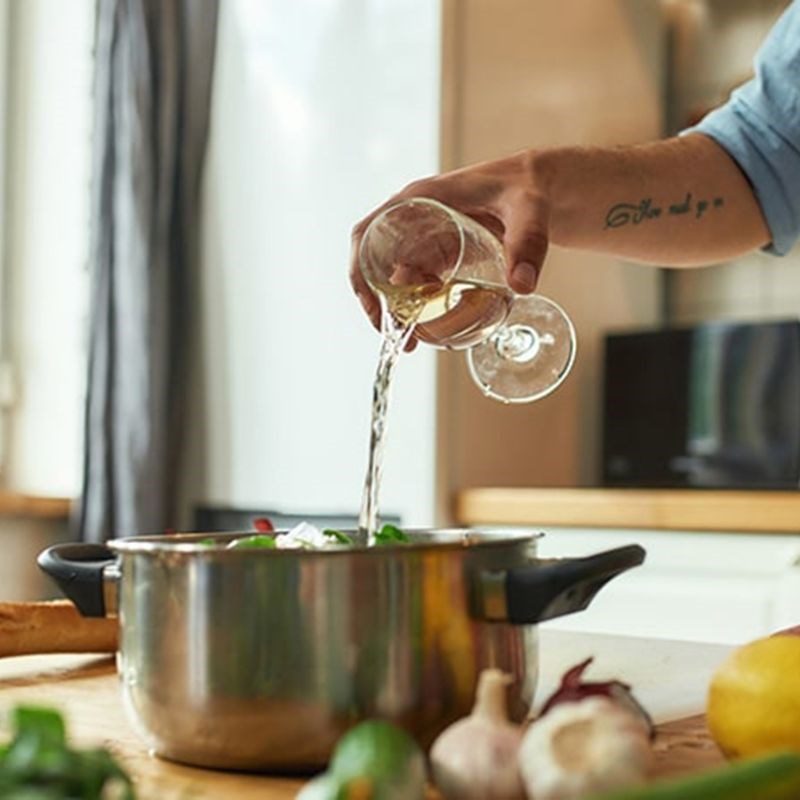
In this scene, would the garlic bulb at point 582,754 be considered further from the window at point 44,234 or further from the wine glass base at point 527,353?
the window at point 44,234

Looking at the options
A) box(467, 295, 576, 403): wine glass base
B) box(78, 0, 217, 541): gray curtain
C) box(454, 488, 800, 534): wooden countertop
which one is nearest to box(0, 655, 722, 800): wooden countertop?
box(467, 295, 576, 403): wine glass base

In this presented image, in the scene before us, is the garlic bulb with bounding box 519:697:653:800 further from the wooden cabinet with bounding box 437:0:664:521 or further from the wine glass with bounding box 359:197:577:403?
the wooden cabinet with bounding box 437:0:664:521

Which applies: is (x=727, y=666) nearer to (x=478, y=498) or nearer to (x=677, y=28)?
(x=478, y=498)

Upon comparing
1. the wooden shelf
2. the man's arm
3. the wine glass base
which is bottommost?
the wooden shelf

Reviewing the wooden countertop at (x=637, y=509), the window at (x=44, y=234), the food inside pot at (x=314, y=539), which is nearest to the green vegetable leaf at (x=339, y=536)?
the food inside pot at (x=314, y=539)

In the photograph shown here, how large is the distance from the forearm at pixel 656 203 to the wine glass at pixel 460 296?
171 mm

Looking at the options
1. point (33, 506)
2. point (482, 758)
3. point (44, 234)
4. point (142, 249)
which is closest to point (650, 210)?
point (482, 758)

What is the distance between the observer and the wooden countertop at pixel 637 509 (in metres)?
1.91

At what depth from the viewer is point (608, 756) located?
0.51m

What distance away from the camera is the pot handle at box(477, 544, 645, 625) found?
2.13 ft

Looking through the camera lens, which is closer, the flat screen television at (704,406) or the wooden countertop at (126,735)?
the wooden countertop at (126,735)

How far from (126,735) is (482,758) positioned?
0.29 metres

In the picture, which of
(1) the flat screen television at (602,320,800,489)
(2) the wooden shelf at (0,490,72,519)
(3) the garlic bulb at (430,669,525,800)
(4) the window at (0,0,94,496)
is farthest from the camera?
(4) the window at (0,0,94,496)

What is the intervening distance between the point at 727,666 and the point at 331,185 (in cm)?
179
